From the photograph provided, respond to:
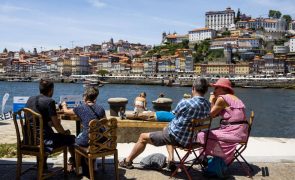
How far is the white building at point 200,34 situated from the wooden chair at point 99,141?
11746cm

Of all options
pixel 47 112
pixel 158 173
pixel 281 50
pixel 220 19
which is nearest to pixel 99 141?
pixel 47 112

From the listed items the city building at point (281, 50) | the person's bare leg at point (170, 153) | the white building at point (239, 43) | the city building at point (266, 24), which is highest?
the city building at point (266, 24)

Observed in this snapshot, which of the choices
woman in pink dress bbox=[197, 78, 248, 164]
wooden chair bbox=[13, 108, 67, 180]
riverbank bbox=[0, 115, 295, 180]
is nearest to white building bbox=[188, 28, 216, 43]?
riverbank bbox=[0, 115, 295, 180]

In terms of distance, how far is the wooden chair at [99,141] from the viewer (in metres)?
3.58

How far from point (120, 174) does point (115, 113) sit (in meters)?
3.68

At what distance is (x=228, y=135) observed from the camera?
4.09 m

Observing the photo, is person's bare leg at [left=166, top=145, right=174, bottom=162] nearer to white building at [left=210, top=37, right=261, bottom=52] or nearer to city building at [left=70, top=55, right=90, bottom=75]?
white building at [left=210, top=37, right=261, bottom=52]

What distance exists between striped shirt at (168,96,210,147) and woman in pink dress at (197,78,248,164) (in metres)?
0.16

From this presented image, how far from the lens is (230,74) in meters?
96.8

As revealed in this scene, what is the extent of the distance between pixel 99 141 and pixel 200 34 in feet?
393

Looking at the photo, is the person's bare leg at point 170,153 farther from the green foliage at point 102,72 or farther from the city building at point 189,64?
the green foliage at point 102,72

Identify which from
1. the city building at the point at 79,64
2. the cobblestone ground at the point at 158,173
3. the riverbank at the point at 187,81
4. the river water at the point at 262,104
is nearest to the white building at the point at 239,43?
the riverbank at the point at 187,81

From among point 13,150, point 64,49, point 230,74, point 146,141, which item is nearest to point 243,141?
point 146,141

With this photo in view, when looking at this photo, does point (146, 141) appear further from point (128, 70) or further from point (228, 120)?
point (128, 70)
